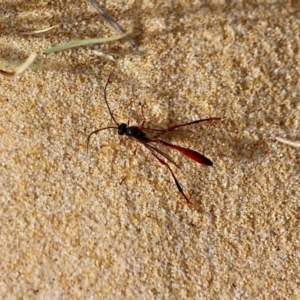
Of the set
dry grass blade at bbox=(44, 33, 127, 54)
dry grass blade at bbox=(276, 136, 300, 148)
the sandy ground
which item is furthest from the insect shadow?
dry grass blade at bbox=(276, 136, 300, 148)

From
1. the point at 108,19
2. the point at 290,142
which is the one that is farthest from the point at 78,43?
the point at 290,142

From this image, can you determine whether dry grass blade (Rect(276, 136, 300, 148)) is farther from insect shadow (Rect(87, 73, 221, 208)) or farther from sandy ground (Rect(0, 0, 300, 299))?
insect shadow (Rect(87, 73, 221, 208))

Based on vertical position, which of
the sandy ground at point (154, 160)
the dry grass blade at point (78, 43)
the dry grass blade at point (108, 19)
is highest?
the dry grass blade at point (108, 19)

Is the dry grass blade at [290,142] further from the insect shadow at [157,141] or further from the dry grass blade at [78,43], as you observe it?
the dry grass blade at [78,43]

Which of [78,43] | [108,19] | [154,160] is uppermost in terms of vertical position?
[108,19]

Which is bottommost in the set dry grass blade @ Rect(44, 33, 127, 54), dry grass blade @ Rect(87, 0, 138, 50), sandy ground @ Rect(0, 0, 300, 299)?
sandy ground @ Rect(0, 0, 300, 299)

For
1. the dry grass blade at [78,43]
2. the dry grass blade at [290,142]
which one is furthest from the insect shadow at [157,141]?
the dry grass blade at [290,142]

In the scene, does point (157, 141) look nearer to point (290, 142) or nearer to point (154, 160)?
point (154, 160)

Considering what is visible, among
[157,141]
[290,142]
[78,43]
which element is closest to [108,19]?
[78,43]

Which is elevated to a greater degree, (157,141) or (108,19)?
(108,19)

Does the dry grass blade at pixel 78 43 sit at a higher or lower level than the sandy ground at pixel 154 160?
higher
